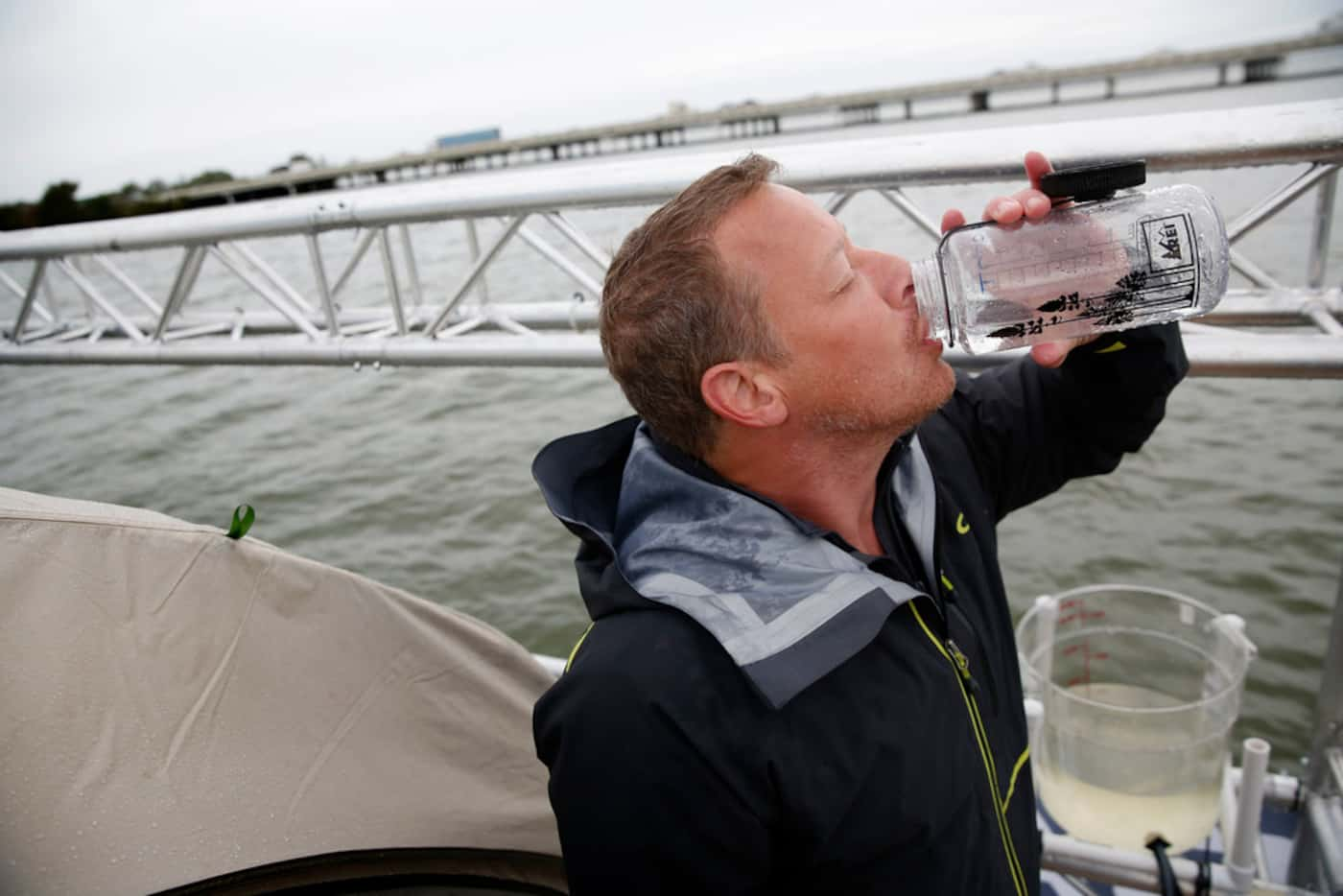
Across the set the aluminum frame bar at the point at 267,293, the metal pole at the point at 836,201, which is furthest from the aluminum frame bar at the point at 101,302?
the metal pole at the point at 836,201

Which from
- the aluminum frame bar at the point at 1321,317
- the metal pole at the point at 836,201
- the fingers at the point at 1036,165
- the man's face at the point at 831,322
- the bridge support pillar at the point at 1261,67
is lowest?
the aluminum frame bar at the point at 1321,317

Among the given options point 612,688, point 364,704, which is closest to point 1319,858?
point 612,688

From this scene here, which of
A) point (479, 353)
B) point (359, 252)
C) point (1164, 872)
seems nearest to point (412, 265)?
point (359, 252)

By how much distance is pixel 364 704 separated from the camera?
64.5 inches

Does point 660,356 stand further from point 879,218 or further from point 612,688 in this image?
point 879,218

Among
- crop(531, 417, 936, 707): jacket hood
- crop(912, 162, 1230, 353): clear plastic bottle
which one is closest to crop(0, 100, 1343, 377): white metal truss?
crop(912, 162, 1230, 353): clear plastic bottle

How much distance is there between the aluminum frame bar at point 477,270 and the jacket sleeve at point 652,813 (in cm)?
210

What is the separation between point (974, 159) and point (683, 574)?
119 centimetres

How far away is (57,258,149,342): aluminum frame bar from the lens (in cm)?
414

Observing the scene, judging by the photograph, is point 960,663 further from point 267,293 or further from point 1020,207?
point 267,293

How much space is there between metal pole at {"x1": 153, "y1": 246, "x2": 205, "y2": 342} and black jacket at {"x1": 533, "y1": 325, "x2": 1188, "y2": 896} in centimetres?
290

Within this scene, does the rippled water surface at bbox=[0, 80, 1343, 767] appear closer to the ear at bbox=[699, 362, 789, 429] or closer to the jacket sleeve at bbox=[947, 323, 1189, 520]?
the jacket sleeve at bbox=[947, 323, 1189, 520]

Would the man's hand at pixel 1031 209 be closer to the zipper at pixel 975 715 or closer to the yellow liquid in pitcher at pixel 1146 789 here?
the zipper at pixel 975 715

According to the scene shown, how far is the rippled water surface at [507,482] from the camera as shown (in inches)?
224
